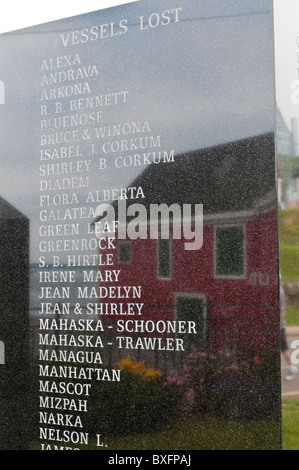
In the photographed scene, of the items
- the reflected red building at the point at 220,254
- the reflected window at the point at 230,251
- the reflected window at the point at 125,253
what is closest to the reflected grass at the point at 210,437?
the reflected red building at the point at 220,254

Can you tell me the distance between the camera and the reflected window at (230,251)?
4.64 meters

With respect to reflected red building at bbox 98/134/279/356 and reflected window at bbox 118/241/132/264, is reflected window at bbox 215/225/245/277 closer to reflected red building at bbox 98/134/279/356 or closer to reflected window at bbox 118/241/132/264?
reflected red building at bbox 98/134/279/356

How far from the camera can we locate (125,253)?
505 cm

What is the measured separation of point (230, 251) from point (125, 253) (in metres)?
0.88

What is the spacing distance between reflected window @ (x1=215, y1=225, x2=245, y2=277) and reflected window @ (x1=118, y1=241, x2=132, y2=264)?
0.73m

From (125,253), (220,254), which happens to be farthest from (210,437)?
(125,253)

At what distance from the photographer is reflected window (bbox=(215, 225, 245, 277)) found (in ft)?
15.2

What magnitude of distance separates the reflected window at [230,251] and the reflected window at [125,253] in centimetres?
73

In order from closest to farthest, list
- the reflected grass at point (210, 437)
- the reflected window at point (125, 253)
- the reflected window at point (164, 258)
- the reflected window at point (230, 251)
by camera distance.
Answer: the reflected grass at point (210, 437)
the reflected window at point (230, 251)
the reflected window at point (164, 258)
the reflected window at point (125, 253)

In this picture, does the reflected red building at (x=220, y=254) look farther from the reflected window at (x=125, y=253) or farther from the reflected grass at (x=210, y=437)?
the reflected grass at (x=210, y=437)

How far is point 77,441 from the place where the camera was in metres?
5.09

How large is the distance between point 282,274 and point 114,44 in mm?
2334

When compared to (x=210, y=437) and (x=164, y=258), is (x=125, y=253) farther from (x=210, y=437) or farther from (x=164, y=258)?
(x=210, y=437)

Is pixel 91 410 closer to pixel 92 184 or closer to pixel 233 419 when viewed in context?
pixel 233 419
